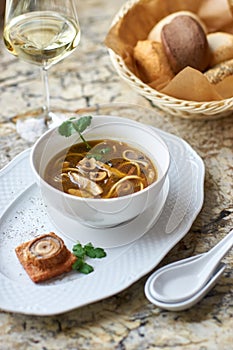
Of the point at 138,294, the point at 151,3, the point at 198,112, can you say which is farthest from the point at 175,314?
the point at 151,3

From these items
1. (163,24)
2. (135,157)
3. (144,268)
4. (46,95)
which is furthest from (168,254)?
(163,24)

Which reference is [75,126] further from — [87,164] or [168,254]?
[168,254]

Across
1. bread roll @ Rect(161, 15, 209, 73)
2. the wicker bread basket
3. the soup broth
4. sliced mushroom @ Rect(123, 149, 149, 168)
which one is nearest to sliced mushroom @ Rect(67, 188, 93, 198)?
the soup broth

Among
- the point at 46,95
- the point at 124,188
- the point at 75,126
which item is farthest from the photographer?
the point at 46,95

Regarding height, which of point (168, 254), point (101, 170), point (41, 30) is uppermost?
point (41, 30)

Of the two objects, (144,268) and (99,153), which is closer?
(144,268)

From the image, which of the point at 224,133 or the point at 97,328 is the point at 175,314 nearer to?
the point at 97,328

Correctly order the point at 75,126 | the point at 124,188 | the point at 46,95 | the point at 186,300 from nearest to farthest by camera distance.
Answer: the point at 186,300 < the point at 124,188 < the point at 75,126 < the point at 46,95
